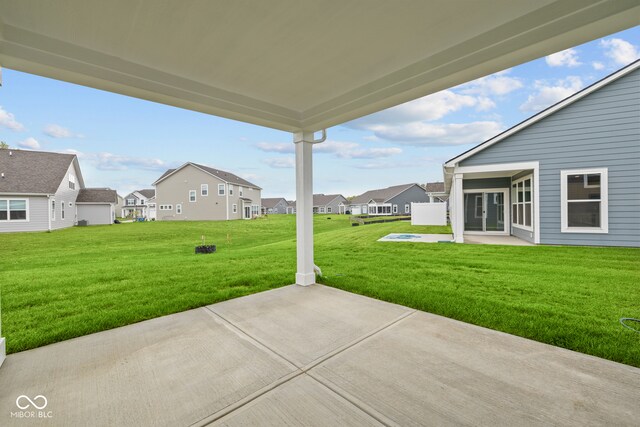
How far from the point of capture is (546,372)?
6.85 ft

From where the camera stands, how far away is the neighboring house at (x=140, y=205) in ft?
78.1

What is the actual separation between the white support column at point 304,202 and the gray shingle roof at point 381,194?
3277 cm

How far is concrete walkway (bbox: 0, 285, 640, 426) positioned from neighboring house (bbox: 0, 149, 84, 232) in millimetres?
11887

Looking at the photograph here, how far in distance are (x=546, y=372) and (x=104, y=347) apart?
13.0 ft

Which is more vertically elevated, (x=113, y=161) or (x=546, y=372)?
(x=113, y=161)

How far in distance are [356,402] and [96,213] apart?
756 inches

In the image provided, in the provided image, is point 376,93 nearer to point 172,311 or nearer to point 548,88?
point 172,311

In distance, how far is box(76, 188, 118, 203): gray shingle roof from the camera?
14.4 m

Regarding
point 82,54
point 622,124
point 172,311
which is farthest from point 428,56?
point 622,124

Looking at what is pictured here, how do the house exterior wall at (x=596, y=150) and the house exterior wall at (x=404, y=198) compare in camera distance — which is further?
the house exterior wall at (x=404, y=198)

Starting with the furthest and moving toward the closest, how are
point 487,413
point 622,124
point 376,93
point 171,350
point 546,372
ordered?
point 622,124 < point 376,93 < point 171,350 < point 546,372 < point 487,413

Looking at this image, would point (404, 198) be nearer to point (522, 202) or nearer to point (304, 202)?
point (522, 202)

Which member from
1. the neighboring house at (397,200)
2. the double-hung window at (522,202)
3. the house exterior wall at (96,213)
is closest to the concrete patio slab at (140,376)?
the double-hung window at (522,202)

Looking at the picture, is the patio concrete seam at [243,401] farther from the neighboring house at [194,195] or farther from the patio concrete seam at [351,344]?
the neighboring house at [194,195]
